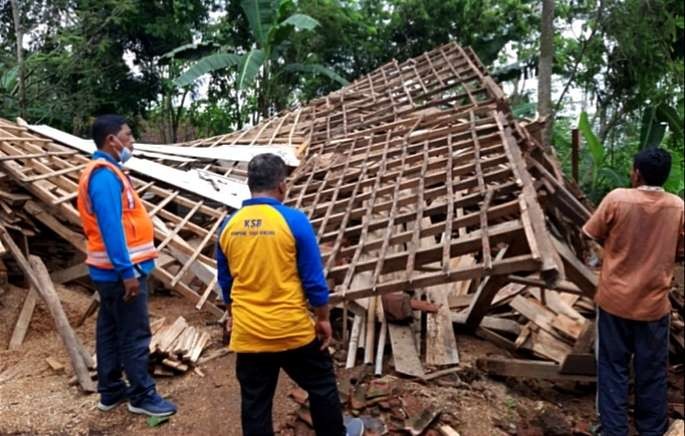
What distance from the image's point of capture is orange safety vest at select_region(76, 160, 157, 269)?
9.89 feet

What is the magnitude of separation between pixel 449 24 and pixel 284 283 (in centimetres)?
1232

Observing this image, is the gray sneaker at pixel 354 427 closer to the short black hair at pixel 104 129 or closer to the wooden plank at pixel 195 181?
the short black hair at pixel 104 129

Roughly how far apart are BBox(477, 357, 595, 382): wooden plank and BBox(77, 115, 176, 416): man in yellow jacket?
245 cm

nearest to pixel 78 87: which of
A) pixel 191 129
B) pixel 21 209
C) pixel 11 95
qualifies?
pixel 11 95

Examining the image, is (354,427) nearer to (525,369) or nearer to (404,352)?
(404,352)

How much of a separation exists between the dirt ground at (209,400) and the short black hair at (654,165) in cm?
179

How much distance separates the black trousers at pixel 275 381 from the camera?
2.55 m

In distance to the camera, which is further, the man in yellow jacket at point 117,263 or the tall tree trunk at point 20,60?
the tall tree trunk at point 20,60

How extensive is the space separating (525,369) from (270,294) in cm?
271

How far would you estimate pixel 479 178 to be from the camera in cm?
398

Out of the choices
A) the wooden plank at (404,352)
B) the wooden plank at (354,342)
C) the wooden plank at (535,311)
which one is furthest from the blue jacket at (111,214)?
the wooden plank at (535,311)

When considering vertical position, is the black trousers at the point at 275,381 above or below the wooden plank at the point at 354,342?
above

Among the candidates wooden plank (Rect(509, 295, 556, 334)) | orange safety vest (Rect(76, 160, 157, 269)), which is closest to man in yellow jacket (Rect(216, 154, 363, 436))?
orange safety vest (Rect(76, 160, 157, 269))

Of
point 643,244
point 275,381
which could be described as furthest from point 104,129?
point 643,244
